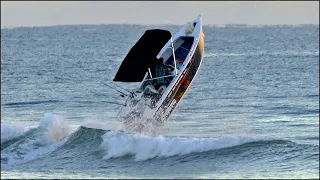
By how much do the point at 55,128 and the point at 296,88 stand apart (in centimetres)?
1932

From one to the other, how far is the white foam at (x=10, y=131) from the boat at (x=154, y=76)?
366cm

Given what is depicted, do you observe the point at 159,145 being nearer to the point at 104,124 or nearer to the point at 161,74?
the point at 161,74

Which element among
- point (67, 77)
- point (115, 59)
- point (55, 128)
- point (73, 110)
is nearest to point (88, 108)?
point (73, 110)

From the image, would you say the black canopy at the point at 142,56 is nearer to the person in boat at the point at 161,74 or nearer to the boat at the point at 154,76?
the boat at the point at 154,76

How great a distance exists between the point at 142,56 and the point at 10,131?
5.44 meters

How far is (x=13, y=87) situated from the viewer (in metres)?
45.5

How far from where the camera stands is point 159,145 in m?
26.3

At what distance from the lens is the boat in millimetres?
27812

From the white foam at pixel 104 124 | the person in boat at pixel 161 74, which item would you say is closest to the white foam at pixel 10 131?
the white foam at pixel 104 124

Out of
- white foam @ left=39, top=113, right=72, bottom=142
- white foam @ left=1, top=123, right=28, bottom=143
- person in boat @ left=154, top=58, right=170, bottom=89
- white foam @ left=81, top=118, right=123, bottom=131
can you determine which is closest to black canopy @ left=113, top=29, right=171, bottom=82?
person in boat @ left=154, top=58, right=170, bottom=89

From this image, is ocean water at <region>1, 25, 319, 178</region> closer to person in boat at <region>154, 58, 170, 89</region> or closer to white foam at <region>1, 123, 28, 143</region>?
white foam at <region>1, 123, 28, 143</region>

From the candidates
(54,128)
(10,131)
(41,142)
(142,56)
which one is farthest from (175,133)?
(10,131)

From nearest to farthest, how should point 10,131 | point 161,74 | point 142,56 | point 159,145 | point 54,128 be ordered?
point 159,145, point 10,131, point 142,56, point 161,74, point 54,128

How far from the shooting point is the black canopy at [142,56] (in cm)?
2817
